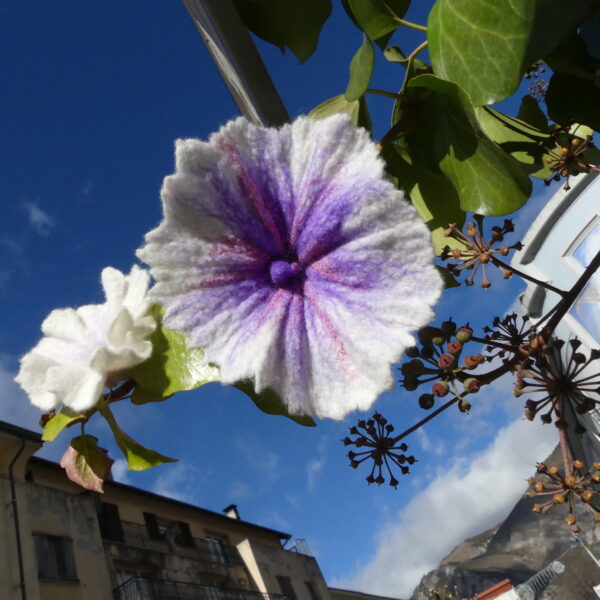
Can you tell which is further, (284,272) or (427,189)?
(427,189)

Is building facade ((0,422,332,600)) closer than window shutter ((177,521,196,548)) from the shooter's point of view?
Yes

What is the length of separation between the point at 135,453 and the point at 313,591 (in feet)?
67.8

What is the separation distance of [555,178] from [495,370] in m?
0.26

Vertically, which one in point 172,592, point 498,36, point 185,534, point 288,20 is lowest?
point 498,36

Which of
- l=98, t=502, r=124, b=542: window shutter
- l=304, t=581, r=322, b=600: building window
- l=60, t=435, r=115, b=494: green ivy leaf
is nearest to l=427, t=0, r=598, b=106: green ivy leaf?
l=60, t=435, r=115, b=494: green ivy leaf

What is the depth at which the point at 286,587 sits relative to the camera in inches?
721

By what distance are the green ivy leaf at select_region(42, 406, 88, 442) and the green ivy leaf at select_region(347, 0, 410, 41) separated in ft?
1.29

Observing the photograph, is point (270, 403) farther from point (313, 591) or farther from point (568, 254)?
point (313, 591)

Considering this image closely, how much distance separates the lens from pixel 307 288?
34cm

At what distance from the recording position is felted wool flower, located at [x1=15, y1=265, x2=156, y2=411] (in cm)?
39

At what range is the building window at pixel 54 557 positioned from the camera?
1117 centimetres

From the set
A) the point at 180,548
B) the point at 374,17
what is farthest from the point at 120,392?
the point at 180,548

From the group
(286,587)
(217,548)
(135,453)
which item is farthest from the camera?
(286,587)

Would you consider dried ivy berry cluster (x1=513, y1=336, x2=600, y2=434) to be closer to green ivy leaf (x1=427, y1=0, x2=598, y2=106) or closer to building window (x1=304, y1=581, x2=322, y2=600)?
green ivy leaf (x1=427, y1=0, x2=598, y2=106)
